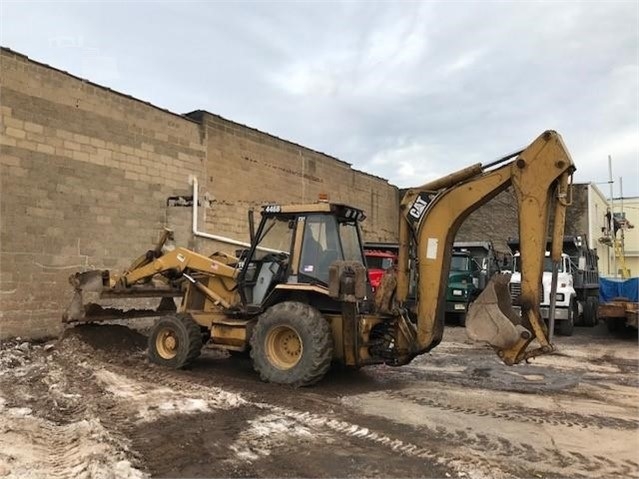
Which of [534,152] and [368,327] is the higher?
[534,152]

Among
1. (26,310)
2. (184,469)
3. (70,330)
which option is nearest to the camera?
(184,469)

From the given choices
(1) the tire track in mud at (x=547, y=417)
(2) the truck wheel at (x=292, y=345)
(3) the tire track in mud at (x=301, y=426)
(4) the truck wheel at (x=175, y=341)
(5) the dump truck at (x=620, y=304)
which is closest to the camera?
(3) the tire track in mud at (x=301, y=426)

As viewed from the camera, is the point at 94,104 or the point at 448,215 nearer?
the point at 448,215

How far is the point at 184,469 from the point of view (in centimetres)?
448

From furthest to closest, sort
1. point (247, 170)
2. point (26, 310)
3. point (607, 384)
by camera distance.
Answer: point (247, 170) → point (26, 310) → point (607, 384)

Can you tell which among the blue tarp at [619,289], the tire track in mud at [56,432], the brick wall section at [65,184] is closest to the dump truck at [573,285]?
the blue tarp at [619,289]

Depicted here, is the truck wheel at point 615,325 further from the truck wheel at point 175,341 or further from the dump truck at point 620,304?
the truck wheel at point 175,341

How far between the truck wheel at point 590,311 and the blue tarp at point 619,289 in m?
0.86

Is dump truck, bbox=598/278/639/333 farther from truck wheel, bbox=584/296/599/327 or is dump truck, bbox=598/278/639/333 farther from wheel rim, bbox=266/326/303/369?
wheel rim, bbox=266/326/303/369

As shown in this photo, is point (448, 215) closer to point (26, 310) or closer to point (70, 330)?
point (70, 330)

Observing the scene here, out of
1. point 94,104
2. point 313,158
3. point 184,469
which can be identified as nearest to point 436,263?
point 184,469

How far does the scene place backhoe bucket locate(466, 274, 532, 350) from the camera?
651 cm

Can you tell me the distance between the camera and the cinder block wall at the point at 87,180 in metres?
11.0

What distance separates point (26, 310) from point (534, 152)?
9520 millimetres
